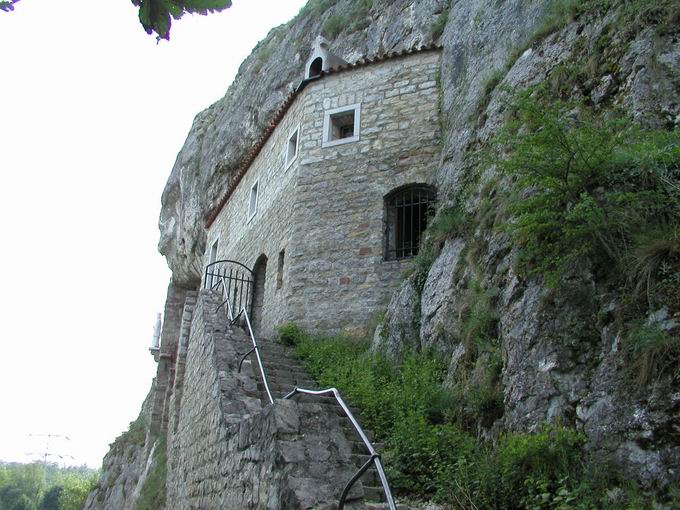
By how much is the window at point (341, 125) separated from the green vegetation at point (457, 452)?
5762 millimetres

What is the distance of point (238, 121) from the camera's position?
66.1 ft

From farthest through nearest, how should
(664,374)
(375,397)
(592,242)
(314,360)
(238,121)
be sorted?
(238,121)
(314,360)
(375,397)
(592,242)
(664,374)

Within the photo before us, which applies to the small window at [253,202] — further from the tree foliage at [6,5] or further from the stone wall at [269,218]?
the tree foliage at [6,5]

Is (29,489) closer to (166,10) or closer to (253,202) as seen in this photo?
(253,202)

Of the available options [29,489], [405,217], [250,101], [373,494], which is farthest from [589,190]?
→ [29,489]

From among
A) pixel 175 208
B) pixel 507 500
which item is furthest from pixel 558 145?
pixel 175 208

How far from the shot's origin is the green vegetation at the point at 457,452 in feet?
15.4

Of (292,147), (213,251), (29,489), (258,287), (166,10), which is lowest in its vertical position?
(29,489)

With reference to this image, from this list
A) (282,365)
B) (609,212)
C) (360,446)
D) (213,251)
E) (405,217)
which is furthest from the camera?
(213,251)

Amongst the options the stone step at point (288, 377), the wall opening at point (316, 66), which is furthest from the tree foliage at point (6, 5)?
the wall opening at point (316, 66)

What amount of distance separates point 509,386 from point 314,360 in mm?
4614

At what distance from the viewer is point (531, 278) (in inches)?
250

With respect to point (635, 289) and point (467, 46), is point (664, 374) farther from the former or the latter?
point (467, 46)

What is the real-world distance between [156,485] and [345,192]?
6947 millimetres
